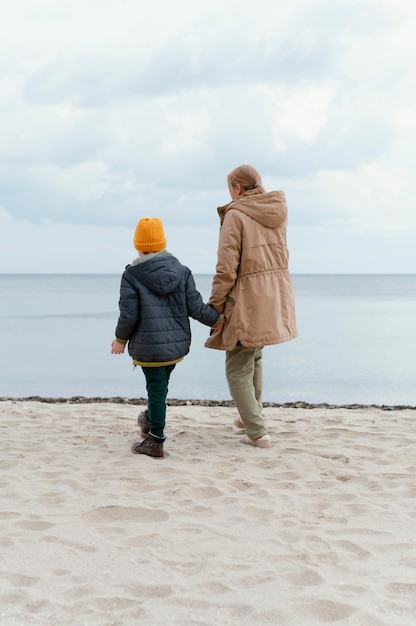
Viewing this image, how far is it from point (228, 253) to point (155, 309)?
73 cm

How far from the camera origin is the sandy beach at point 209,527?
3146mm

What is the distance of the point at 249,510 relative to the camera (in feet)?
14.5

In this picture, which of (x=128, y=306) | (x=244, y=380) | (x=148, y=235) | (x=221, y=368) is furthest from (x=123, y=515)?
(x=221, y=368)

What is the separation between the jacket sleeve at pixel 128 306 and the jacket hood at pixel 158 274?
0.08 meters

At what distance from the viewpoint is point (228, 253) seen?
18.5 feet

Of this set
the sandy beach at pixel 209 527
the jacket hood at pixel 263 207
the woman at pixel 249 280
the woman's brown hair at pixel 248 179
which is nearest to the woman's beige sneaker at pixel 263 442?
the sandy beach at pixel 209 527

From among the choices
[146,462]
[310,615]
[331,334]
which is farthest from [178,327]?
[331,334]

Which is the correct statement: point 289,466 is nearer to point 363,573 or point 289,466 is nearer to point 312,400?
point 363,573

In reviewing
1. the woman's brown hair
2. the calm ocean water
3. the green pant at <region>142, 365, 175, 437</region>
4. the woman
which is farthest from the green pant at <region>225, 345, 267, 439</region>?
the calm ocean water

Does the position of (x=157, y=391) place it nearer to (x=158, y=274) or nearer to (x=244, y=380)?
(x=244, y=380)

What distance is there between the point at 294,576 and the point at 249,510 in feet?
3.29

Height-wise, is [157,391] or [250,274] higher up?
[250,274]

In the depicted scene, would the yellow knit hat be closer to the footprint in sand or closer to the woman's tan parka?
the woman's tan parka

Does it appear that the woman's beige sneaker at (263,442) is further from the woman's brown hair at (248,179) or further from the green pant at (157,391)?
the woman's brown hair at (248,179)
